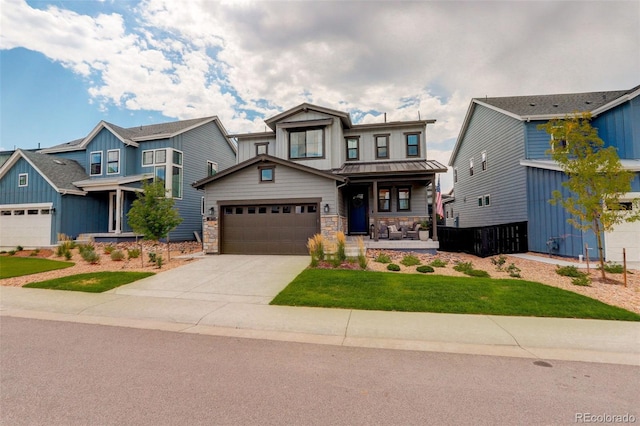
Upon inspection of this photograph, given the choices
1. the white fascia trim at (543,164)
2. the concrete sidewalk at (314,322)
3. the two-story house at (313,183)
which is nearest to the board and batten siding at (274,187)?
the two-story house at (313,183)

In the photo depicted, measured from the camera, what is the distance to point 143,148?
65.8 ft

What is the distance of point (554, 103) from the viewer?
1675 centimetres

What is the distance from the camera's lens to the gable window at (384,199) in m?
17.1

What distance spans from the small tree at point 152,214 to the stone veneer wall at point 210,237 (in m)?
2.50

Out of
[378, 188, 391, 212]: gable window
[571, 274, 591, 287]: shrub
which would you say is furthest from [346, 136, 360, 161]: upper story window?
[571, 274, 591, 287]: shrub

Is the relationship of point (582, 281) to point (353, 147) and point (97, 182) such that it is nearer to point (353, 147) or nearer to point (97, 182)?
point (353, 147)

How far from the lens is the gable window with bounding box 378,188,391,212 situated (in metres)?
17.1

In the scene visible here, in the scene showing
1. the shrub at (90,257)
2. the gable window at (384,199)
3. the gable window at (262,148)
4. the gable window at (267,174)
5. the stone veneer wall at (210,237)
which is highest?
the gable window at (262,148)

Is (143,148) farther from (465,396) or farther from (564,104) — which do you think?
(564,104)

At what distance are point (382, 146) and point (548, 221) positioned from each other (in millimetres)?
9117

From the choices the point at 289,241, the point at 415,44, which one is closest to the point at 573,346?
the point at 289,241

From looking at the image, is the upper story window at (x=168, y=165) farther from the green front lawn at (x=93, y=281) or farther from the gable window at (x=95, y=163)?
the green front lawn at (x=93, y=281)

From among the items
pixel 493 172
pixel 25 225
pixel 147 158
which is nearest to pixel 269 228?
pixel 147 158

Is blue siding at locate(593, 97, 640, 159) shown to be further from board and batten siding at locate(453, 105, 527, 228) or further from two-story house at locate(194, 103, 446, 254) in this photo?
two-story house at locate(194, 103, 446, 254)
